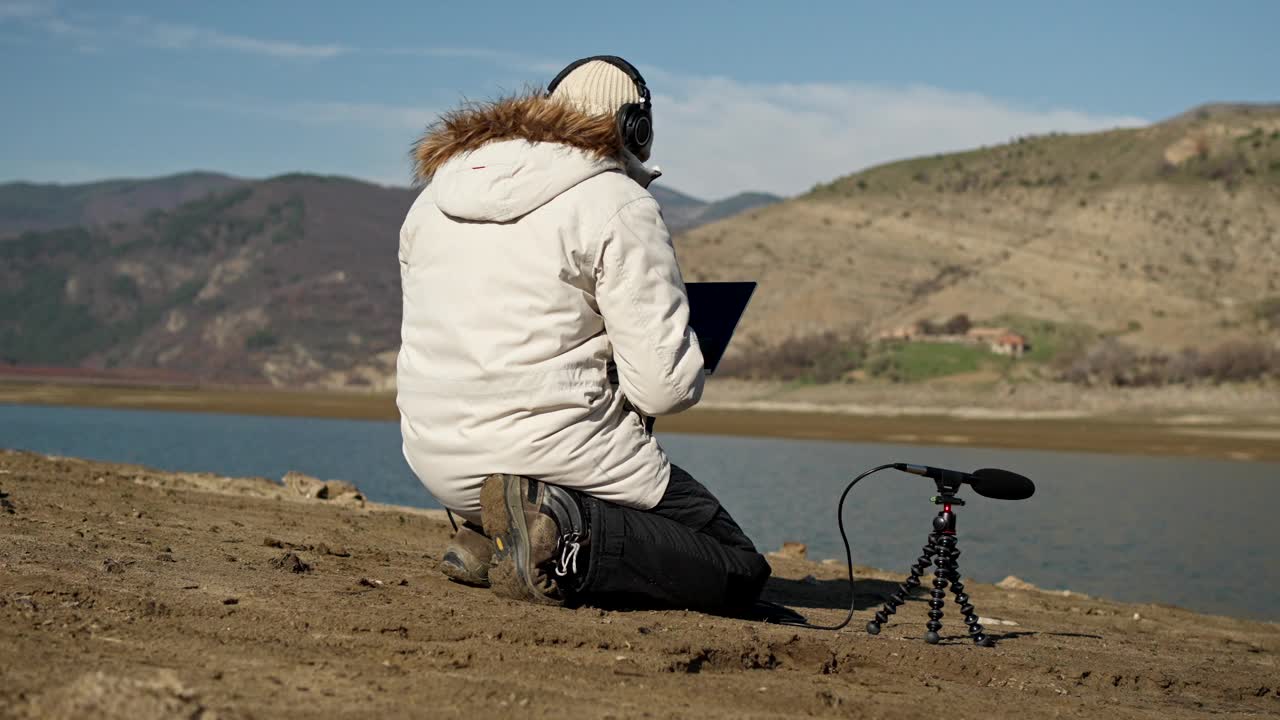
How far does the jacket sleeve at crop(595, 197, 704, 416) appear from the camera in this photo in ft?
14.5

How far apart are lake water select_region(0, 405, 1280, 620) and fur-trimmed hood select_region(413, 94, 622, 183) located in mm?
8849

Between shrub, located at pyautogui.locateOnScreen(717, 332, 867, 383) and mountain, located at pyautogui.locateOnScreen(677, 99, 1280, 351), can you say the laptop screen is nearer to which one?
shrub, located at pyautogui.locateOnScreen(717, 332, 867, 383)

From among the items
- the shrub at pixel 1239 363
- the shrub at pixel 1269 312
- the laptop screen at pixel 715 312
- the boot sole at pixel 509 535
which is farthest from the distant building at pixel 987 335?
the boot sole at pixel 509 535

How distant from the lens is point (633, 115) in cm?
478

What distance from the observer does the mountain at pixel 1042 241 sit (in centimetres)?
6256

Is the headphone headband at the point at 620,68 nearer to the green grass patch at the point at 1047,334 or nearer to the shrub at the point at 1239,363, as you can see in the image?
the shrub at the point at 1239,363

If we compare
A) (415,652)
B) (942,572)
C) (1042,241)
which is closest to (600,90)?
(415,652)

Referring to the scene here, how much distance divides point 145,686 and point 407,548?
4.14 metres

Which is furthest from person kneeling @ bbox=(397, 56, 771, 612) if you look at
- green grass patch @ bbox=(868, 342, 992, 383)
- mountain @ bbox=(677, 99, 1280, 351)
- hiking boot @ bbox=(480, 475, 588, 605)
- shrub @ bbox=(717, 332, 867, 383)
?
mountain @ bbox=(677, 99, 1280, 351)

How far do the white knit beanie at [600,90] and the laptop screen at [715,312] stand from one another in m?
0.76

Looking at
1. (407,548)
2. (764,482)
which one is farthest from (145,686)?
(764,482)

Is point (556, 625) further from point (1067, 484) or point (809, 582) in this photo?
point (1067, 484)

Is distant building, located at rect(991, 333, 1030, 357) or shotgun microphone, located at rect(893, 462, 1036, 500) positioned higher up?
shotgun microphone, located at rect(893, 462, 1036, 500)

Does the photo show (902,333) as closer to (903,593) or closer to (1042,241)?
(1042,241)
